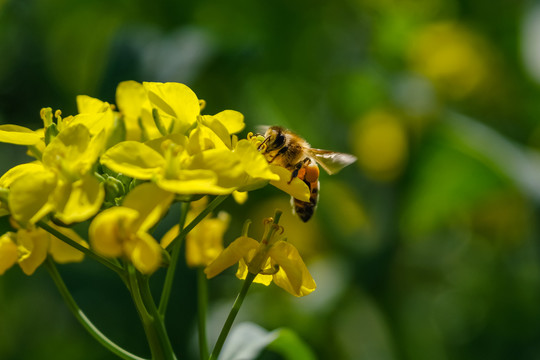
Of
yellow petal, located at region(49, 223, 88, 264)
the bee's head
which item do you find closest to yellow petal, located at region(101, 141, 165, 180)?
yellow petal, located at region(49, 223, 88, 264)

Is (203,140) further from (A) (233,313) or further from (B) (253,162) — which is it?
(A) (233,313)

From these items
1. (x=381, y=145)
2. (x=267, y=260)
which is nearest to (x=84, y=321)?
(x=267, y=260)

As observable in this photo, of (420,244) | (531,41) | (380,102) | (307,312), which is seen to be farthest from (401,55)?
(307,312)

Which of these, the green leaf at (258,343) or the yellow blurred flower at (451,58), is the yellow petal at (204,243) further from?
the yellow blurred flower at (451,58)

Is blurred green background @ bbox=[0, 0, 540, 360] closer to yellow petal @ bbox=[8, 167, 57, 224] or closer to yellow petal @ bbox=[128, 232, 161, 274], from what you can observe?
yellow petal @ bbox=[8, 167, 57, 224]

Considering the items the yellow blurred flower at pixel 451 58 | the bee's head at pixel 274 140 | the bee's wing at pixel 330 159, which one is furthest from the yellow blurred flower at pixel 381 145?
the bee's head at pixel 274 140

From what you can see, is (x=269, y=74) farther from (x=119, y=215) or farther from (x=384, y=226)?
(x=119, y=215)
